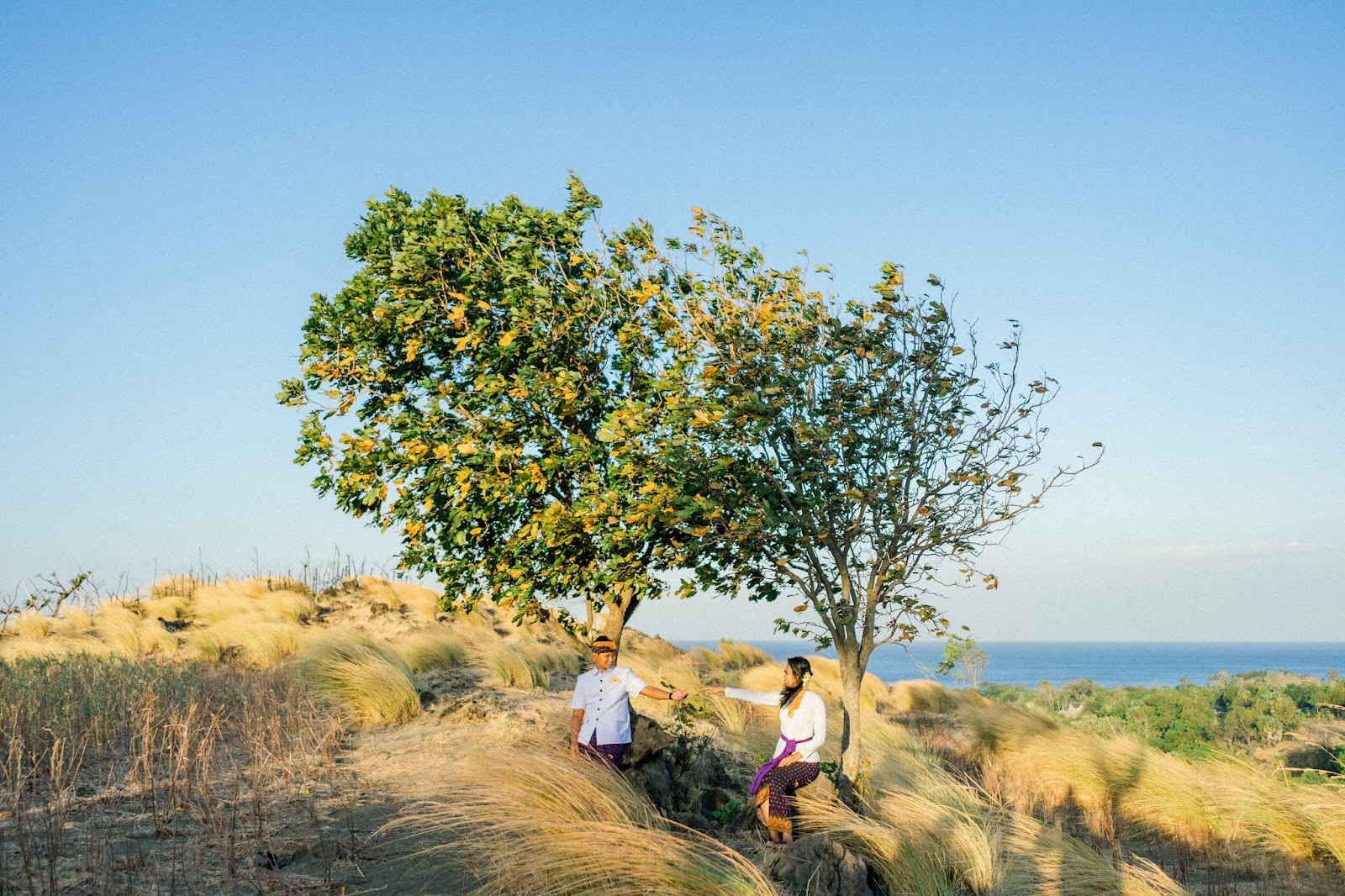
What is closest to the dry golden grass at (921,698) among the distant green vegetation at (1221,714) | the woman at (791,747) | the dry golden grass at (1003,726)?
the distant green vegetation at (1221,714)

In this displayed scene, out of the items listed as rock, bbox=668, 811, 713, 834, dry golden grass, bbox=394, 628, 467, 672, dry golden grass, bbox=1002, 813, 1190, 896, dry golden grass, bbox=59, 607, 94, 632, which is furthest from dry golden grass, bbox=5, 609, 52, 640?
dry golden grass, bbox=1002, 813, 1190, 896

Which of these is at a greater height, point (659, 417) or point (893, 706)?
point (659, 417)

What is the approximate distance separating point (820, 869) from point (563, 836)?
1.74 m

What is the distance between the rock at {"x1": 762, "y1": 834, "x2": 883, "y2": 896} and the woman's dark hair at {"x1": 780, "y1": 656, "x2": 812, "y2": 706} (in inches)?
54.1

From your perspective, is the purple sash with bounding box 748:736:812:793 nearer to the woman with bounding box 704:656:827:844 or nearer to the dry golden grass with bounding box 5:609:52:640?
the woman with bounding box 704:656:827:844

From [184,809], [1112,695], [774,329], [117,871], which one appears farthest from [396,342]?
[1112,695]

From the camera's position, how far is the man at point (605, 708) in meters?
8.27

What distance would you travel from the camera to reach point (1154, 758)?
513 inches

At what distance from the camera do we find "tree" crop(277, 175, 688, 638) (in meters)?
10.2

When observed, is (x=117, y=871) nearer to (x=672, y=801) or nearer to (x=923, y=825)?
(x=672, y=801)

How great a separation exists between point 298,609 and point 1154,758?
20.0 metres

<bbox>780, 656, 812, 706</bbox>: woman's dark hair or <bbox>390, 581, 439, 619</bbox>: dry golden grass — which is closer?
<bbox>780, 656, 812, 706</bbox>: woman's dark hair

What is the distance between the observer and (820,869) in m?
6.48

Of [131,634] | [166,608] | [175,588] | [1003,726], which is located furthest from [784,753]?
[175,588]
